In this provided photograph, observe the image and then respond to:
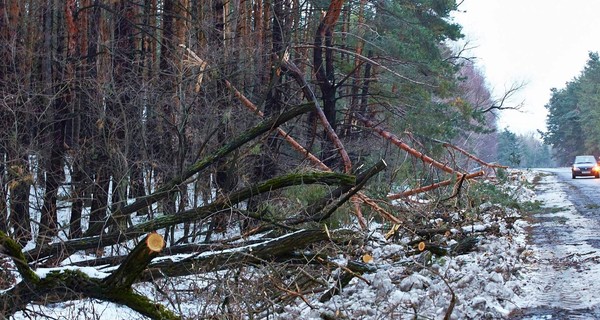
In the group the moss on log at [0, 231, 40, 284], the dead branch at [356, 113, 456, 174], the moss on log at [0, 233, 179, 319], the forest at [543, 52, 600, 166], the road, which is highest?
the forest at [543, 52, 600, 166]

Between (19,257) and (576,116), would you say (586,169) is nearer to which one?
(19,257)

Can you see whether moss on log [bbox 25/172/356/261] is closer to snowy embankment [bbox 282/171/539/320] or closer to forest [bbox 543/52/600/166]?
snowy embankment [bbox 282/171/539/320]

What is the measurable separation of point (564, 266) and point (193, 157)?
6.65 meters

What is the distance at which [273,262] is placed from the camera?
741 centimetres

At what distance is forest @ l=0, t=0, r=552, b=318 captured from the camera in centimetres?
766

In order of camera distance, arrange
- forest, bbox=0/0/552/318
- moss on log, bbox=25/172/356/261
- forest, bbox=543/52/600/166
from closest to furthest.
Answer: forest, bbox=0/0/552/318
moss on log, bbox=25/172/356/261
forest, bbox=543/52/600/166

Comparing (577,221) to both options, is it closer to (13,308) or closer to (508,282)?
(508,282)

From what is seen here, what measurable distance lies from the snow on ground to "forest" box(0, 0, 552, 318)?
35 cm

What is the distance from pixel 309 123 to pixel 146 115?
4.97 meters

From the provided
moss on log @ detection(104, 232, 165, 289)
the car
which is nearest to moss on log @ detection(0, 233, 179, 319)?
moss on log @ detection(104, 232, 165, 289)

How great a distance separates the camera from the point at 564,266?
9484mm

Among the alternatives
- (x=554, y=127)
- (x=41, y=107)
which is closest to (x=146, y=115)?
(x=41, y=107)

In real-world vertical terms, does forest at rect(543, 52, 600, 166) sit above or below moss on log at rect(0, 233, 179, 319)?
above

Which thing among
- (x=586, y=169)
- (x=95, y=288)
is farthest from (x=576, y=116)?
(x=95, y=288)
